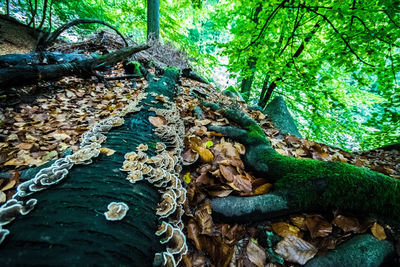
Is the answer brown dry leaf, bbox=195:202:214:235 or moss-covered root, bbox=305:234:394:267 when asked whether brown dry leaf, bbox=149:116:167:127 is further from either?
moss-covered root, bbox=305:234:394:267

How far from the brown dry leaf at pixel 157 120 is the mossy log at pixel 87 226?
823 mm

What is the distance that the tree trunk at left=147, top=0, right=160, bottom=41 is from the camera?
24.9 feet

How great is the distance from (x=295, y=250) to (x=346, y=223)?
0.59 meters

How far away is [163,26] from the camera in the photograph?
9.45 meters

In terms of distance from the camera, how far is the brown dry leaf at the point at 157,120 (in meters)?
2.20

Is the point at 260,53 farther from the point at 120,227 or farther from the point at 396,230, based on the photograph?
the point at 120,227

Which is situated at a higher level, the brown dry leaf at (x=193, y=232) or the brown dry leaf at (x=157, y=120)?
the brown dry leaf at (x=157, y=120)

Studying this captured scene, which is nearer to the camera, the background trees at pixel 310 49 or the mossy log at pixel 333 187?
the mossy log at pixel 333 187

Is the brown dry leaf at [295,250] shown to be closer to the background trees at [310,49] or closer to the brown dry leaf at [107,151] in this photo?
the brown dry leaf at [107,151]

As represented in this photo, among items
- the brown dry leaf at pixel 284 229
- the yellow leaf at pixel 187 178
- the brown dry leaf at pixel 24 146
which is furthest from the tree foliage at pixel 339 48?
the brown dry leaf at pixel 24 146

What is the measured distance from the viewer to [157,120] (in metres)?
2.27

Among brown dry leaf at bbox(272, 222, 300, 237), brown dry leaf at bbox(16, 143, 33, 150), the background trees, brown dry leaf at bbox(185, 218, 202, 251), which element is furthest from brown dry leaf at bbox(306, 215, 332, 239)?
brown dry leaf at bbox(16, 143, 33, 150)

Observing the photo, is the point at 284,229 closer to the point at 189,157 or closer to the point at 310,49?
the point at 189,157

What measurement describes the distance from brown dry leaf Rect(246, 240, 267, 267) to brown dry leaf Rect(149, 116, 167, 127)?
1.67 metres
